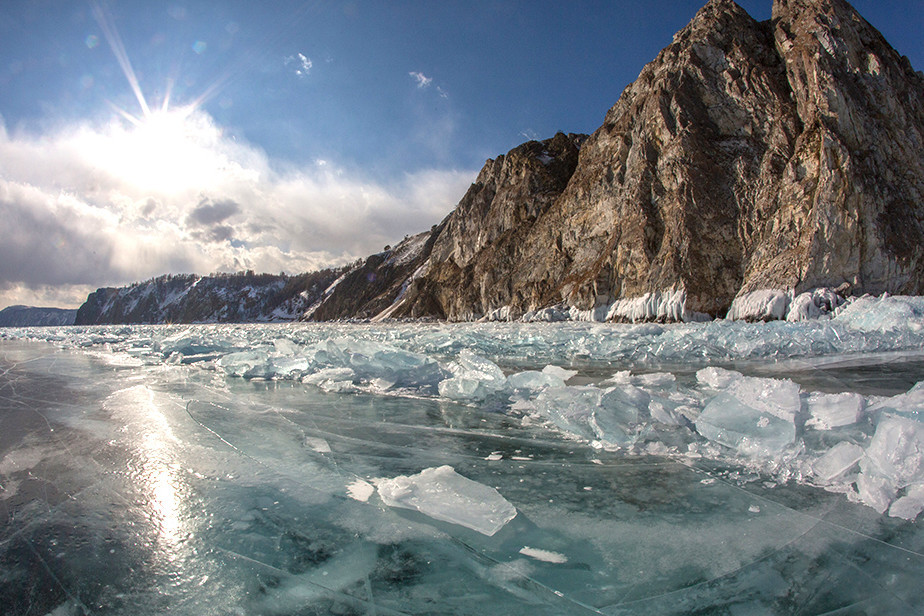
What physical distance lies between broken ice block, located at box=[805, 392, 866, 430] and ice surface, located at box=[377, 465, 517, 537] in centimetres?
224

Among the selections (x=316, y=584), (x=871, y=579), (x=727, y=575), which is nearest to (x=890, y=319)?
(x=871, y=579)

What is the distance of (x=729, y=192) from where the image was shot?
27.5 metres

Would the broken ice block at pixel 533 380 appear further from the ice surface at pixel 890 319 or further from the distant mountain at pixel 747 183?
the distant mountain at pixel 747 183

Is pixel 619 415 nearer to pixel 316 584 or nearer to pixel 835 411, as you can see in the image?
pixel 835 411

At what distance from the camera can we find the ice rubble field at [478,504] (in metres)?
1.53

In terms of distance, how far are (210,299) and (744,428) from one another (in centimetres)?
17380

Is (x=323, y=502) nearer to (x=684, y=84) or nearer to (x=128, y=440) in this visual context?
(x=128, y=440)

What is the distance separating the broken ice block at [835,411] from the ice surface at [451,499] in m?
2.24

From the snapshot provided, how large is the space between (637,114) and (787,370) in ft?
105

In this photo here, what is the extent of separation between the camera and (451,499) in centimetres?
214

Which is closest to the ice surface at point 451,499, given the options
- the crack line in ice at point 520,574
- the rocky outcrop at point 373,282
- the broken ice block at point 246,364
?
the crack line in ice at point 520,574

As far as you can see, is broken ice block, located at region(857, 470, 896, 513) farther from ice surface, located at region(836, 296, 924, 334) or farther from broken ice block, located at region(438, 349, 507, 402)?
ice surface, located at region(836, 296, 924, 334)

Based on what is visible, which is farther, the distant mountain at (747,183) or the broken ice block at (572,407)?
the distant mountain at (747,183)

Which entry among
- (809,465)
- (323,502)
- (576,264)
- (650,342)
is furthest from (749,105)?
(323,502)
